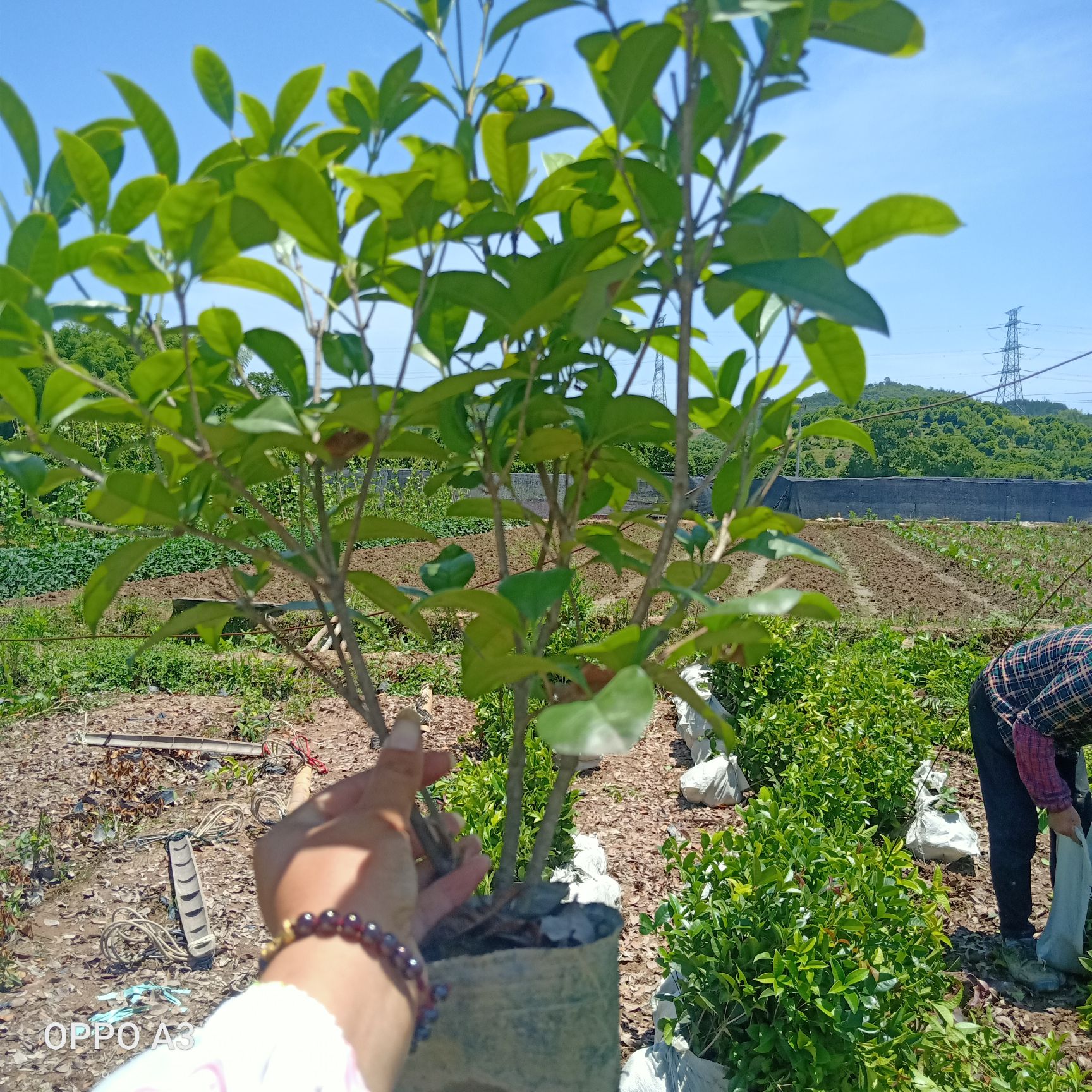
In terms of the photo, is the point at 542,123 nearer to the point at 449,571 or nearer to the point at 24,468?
the point at 449,571

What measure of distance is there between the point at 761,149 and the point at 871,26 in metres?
0.21

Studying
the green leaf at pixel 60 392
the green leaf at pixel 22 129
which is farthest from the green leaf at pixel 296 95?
the green leaf at pixel 60 392

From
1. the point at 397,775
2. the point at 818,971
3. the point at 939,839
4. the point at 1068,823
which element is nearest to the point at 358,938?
the point at 397,775

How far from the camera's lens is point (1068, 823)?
8.27ft

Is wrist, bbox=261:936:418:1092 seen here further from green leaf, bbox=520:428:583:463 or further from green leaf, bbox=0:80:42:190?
green leaf, bbox=0:80:42:190

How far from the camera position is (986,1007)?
2.50 meters

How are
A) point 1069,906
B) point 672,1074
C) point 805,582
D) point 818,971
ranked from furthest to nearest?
point 805,582 < point 1069,906 < point 672,1074 < point 818,971

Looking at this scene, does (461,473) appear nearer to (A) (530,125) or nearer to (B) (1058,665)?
(A) (530,125)

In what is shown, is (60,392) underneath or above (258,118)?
underneath

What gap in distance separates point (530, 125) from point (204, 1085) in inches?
34.4

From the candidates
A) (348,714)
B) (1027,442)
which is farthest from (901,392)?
(348,714)

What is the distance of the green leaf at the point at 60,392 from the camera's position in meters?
0.74

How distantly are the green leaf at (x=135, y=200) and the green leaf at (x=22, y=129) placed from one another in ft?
0.31

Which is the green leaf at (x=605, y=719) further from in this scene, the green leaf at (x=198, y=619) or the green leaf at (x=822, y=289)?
the green leaf at (x=198, y=619)
